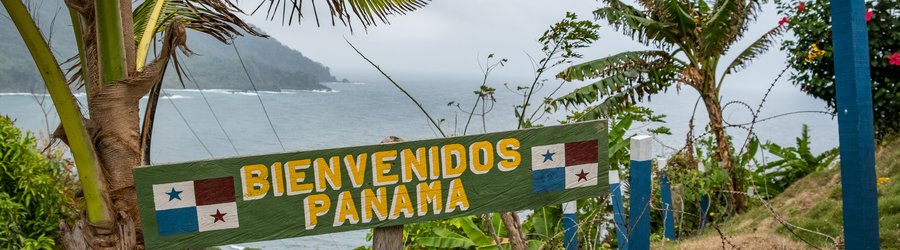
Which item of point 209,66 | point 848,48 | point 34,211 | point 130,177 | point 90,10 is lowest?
point 34,211

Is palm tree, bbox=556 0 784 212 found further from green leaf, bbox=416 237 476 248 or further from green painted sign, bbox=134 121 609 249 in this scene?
green painted sign, bbox=134 121 609 249

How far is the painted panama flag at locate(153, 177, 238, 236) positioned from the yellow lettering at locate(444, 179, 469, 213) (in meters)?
0.66

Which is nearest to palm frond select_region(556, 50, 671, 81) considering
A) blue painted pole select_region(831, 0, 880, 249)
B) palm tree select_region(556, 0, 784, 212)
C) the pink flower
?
palm tree select_region(556, 0, 784, 212)

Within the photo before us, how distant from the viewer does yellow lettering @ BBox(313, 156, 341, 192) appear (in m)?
2.09

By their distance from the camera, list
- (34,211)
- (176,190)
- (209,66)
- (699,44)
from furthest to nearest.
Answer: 1. (209,66)
2. (699,44)
3. (34,211)
4. (176,190)

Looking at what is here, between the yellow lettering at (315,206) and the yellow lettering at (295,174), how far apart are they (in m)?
0.05

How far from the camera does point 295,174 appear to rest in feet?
6.84

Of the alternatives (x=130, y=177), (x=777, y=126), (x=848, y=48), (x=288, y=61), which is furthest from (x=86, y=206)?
(x=288, y=61)

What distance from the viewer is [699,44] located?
6789 mm

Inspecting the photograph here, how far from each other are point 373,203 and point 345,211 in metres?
0.09

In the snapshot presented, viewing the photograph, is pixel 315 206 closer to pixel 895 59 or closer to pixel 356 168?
pixel 356 168

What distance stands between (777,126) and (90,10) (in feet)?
32.3

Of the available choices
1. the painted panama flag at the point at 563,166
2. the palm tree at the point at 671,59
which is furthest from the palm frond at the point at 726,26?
the painted panama flag at the point at 563,166

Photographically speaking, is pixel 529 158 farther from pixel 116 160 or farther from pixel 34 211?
pixel 34 211
